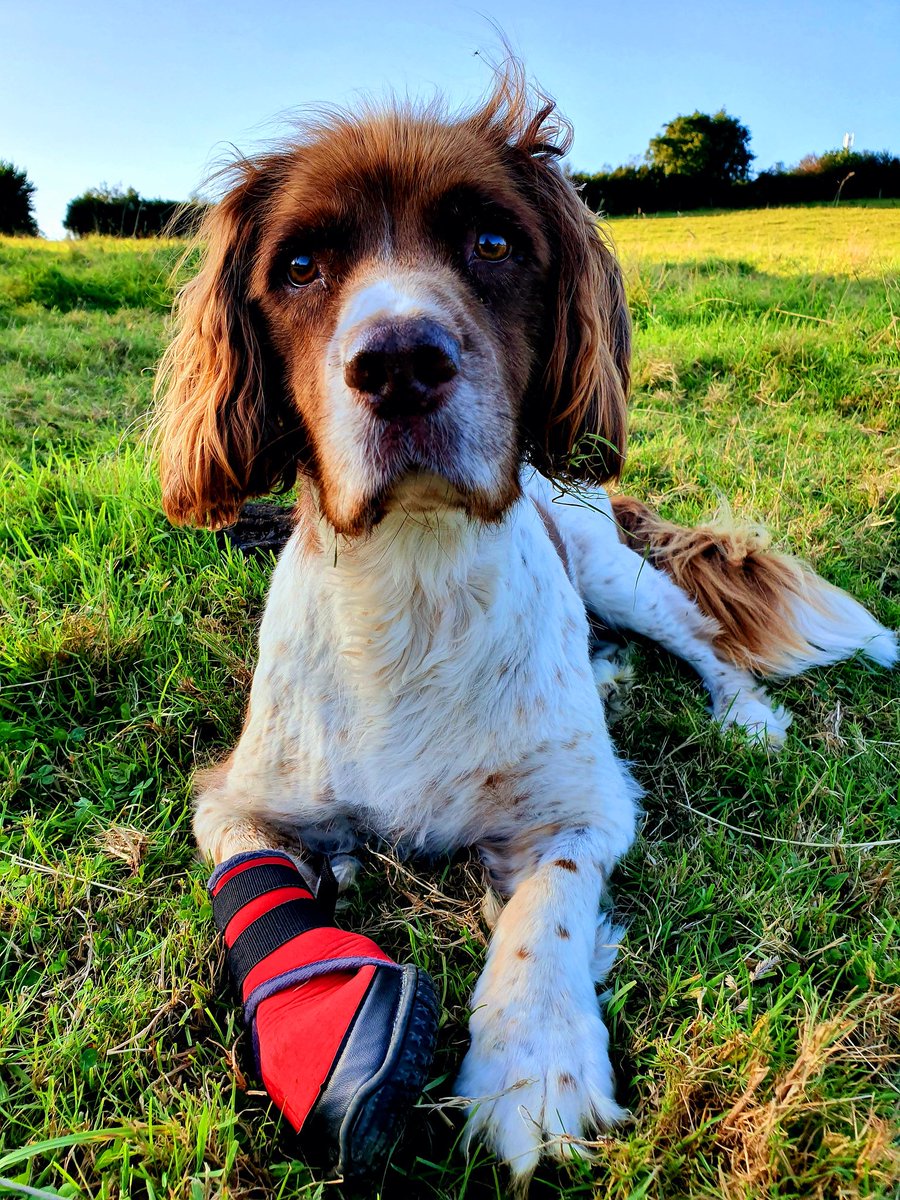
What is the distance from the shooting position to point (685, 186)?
23.9 meters

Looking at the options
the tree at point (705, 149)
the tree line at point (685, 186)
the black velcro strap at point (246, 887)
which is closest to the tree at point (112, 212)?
the tree line at point (685, 186)

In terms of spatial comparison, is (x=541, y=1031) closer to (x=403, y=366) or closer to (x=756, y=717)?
(x=403, y=366)

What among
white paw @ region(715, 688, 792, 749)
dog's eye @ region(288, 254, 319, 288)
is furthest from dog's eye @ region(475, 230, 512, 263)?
white paw @ region(715, 688, 792, 749)

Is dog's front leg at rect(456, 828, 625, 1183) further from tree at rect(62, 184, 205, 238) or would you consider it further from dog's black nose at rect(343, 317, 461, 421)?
tree at rect(62, 184, 205, 238)

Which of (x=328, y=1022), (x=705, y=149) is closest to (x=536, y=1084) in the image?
(x=328, y=1022)

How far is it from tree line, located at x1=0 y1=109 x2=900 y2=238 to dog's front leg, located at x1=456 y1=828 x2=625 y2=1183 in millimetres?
14098

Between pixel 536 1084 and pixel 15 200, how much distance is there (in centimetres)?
2444

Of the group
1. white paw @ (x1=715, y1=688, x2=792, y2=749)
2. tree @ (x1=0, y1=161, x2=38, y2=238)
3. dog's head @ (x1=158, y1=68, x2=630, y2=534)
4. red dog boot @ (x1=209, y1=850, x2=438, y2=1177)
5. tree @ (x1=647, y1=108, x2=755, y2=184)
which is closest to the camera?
red dog boot @ (x1=209, y1=850, x2=438, y2=1177)

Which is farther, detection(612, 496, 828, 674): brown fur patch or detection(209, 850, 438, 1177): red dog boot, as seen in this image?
detection(612, 496, 828, 674): brown fur patch

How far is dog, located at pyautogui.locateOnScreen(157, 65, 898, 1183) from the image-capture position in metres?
1.76

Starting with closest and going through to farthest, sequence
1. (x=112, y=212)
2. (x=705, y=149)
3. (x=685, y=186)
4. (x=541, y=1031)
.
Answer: (x=541, y=1031), (x=112, y=212), (x=685, y=186), (x=705, y=149)

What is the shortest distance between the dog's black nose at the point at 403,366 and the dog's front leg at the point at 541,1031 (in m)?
1.12

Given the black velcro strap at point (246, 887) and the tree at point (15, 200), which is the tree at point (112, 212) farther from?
the black velcro strap at point (246, 887)

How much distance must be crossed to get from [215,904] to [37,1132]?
0.52m
